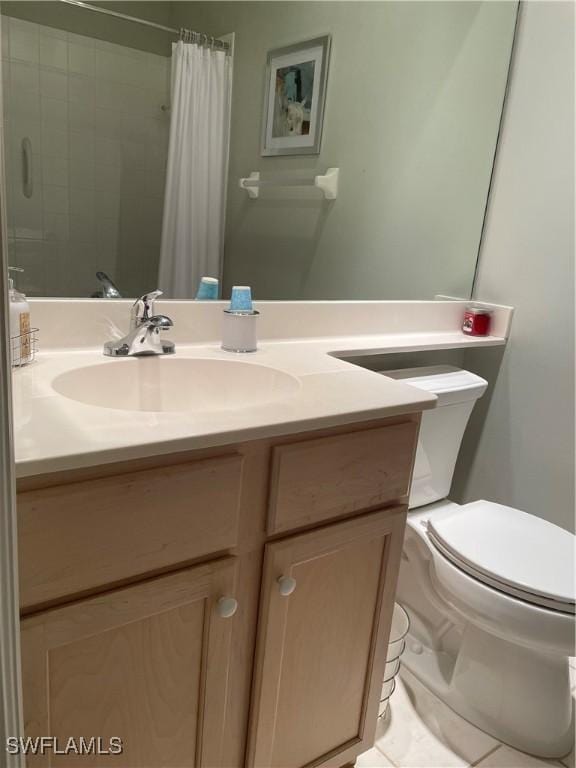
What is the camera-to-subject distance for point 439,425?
1630 millimetres

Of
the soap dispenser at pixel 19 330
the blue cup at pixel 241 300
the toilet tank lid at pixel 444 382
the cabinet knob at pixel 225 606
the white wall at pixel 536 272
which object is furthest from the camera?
the white wall at pixel 536 272

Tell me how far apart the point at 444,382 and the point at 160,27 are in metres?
1.11

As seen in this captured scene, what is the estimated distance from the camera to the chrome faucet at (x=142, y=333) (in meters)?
1.21

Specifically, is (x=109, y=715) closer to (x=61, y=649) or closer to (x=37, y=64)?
(x=61, y=649)

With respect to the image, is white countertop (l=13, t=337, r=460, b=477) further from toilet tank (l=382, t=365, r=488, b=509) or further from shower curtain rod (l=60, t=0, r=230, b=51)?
shower curtain rod (l=60, t=0, r=230, b=51)

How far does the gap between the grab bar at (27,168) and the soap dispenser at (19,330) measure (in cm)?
21

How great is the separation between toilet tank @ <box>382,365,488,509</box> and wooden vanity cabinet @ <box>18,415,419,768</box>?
0.50 metres

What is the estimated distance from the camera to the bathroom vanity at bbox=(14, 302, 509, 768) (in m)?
0.78

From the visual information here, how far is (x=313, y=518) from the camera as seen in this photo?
3.33 ft

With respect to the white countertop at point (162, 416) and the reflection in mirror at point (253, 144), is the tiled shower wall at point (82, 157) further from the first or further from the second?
the white countertop at point (162, 416)

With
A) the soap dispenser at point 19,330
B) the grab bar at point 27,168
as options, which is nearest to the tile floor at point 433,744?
the soap dispenser at point 19,330

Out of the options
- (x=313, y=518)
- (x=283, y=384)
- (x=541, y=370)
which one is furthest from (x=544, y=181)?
(x=313, y=518)

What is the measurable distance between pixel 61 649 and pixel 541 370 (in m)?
1.54

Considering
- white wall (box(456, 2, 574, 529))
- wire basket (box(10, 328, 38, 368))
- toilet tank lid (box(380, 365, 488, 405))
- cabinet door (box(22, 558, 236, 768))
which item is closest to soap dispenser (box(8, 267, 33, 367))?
wire basket (box(10, 328, 38, 368))
